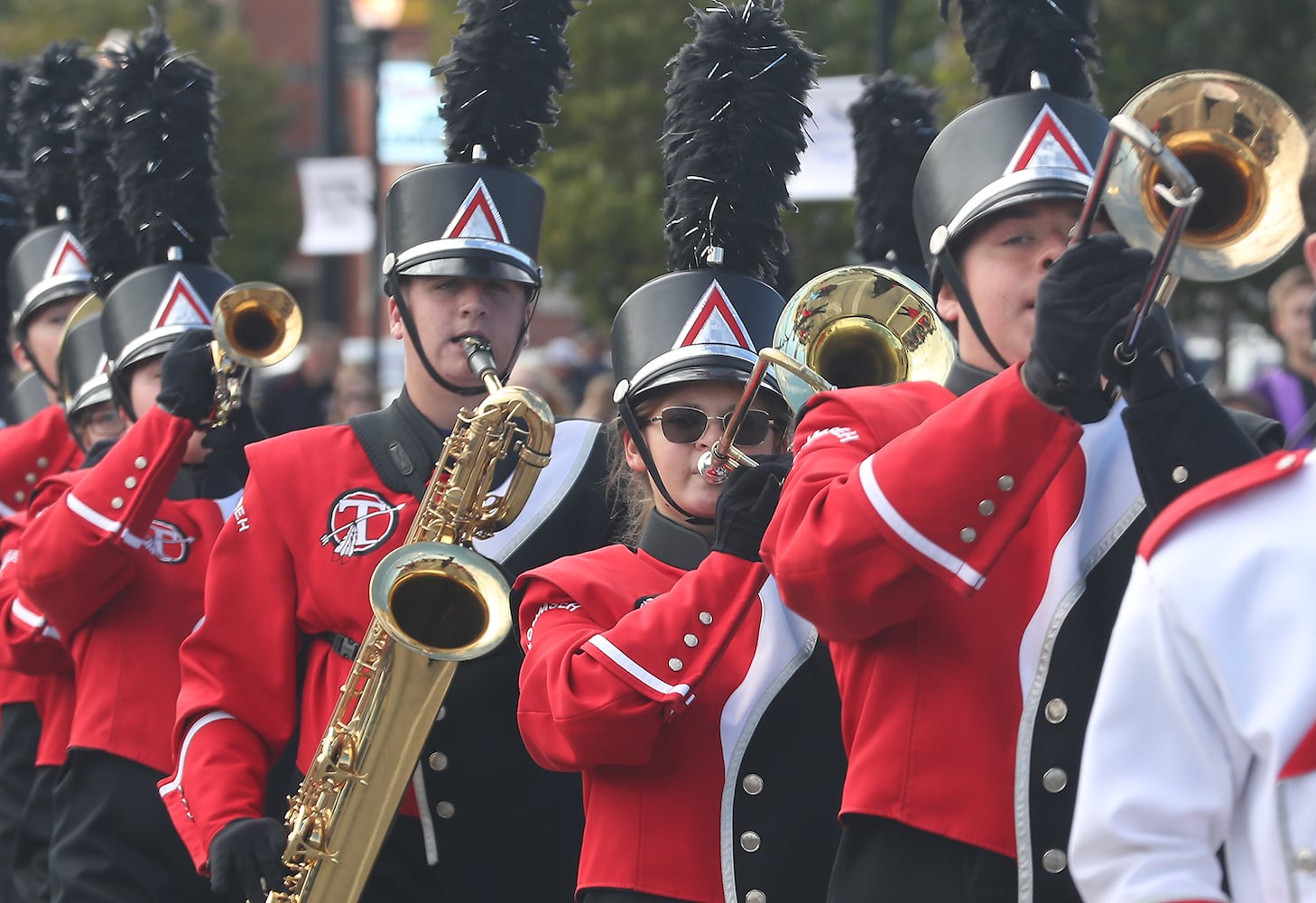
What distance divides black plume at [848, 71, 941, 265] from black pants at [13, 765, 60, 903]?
2595 millimetres

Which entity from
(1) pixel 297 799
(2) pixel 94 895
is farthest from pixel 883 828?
(2) pixel 94 895

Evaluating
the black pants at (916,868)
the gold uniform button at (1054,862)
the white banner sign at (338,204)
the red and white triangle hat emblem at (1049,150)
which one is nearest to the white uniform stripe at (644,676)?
the black pants at (916,868)

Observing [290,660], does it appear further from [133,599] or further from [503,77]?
[503,77]

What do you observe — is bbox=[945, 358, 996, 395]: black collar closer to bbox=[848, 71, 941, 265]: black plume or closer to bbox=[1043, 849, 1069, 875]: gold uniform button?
bbox=[1043, 849, 1069, 875]: gold uniform button

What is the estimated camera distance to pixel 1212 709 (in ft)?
7.07

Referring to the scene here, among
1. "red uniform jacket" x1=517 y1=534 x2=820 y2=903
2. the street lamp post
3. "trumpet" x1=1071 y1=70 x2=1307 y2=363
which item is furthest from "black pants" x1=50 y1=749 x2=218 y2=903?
the street lamp post

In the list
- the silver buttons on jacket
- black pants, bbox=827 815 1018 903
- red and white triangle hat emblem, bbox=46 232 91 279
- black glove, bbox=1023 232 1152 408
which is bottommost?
red and white triangle hat emblem, bbox=46 232 91 279

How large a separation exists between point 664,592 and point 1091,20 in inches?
50.5

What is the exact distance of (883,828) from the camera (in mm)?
2986

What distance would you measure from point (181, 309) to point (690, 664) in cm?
268

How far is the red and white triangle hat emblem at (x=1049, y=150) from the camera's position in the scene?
3.11 metres

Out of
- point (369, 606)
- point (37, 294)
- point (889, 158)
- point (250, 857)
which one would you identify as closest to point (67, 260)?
point (37, 294)

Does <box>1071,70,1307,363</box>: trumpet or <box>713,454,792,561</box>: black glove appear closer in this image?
<box>1071,70,1307,363</box>: trumpet

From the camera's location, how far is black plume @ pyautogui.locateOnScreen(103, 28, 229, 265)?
19.3 ft
